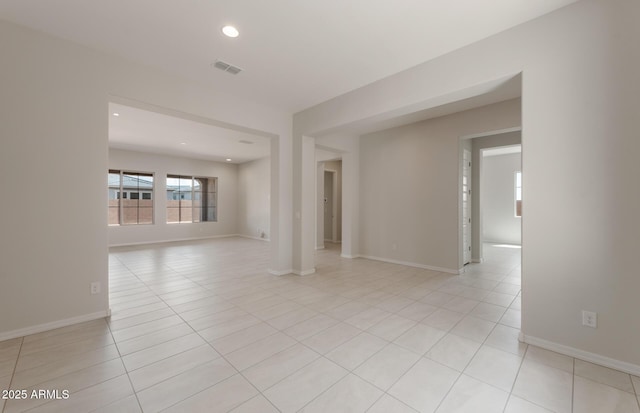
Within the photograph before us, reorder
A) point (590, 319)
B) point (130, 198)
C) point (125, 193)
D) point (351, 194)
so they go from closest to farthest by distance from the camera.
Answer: point (590, 319) < point (351, 194) < point (125, 193) < point (130, 198)

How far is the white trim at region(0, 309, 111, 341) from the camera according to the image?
2.47m

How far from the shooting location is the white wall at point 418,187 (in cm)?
485

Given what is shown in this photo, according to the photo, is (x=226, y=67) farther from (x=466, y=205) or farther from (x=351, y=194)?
(x=466, y=205)

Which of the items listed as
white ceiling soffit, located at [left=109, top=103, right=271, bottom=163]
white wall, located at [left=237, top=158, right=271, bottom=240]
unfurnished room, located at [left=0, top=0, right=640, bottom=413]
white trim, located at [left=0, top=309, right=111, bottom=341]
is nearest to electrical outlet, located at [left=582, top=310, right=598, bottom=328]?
unfurnished room, located at [left=0, top=0, right=640, bottom=413]

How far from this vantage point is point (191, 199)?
9.88 m

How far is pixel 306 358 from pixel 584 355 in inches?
92.0

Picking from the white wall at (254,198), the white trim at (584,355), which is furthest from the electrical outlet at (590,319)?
the white wall at (254,198)

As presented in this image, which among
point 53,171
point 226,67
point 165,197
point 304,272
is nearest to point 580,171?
point 226,67

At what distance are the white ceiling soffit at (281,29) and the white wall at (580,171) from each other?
1.07 ft

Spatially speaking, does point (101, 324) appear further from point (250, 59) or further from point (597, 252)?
point (597, 252)

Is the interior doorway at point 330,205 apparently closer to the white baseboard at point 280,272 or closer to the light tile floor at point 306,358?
the white baseboard at point 280,272

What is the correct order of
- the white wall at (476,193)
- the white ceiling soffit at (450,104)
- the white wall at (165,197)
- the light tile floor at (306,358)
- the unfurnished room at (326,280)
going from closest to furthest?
the light tile floor at (306,358) < the unfurnished room at (326,280) < the white ceiling soffit at (450,104) < the white wall at (476,193) < the white wall at (165,197)

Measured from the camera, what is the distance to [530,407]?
166 cm

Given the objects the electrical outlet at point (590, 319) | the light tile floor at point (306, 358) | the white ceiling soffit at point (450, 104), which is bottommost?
the light tile floor at point (306, 358)
